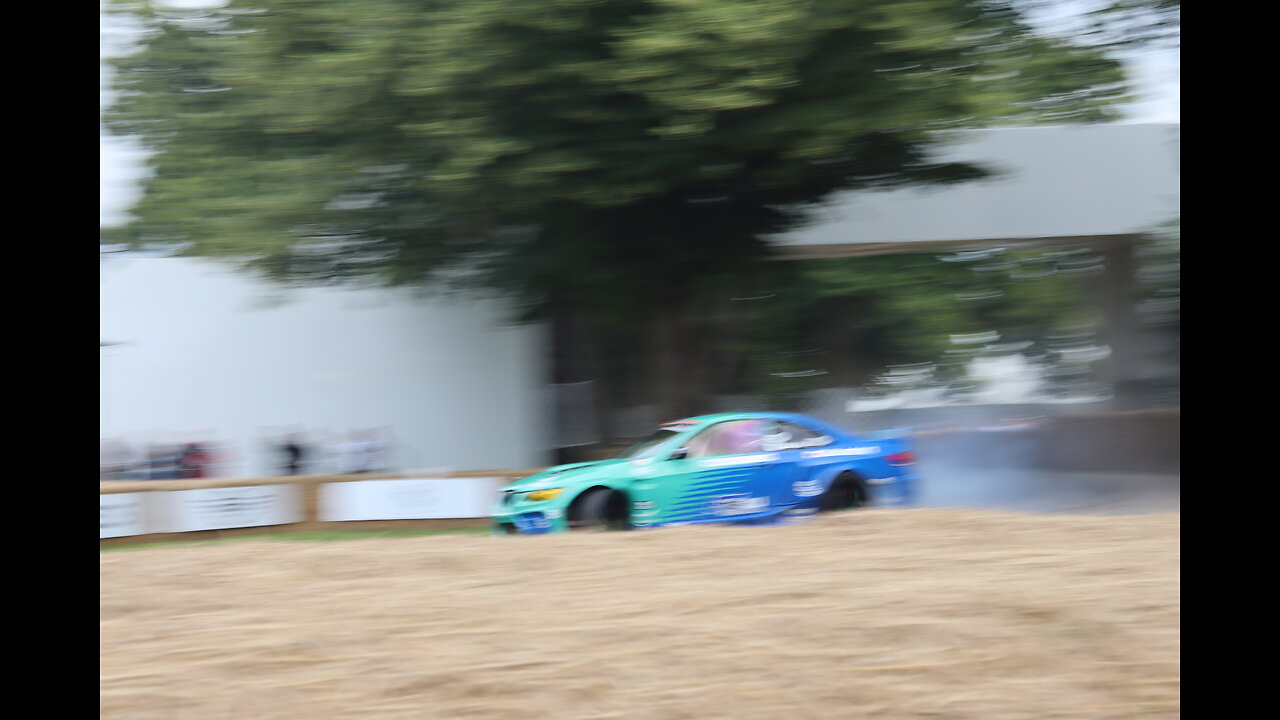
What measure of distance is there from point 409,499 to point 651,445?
3.33 m

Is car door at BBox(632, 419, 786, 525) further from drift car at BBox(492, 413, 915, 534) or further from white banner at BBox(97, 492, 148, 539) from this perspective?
white banner at BBox(97, 492, 148, 539)

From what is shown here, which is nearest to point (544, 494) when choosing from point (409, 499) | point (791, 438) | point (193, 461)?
point (791, 438)

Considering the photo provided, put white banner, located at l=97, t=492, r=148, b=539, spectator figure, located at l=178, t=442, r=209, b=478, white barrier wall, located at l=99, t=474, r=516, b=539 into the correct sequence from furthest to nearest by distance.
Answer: spectator figure, located at l=178, t=442, r=209, b=478, white barrier wall, located at l=99, t=474, r=516, b=539, white banner, located at l=97, t=492, r=148, b=539

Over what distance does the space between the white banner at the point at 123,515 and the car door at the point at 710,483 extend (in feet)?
16.4

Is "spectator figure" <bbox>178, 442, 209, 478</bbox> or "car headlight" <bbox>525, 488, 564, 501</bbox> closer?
"car headlight" <bbox>525, 488, 564, 501</bbox>

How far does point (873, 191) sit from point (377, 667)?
8.83 m

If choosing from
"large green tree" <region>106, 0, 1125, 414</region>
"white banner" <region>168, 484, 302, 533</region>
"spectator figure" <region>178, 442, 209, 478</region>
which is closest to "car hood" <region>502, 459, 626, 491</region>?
"large green tree" <region>106, 0, 1125, 414</region>

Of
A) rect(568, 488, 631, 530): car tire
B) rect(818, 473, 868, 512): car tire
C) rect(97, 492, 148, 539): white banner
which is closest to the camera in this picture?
rect(568, 488, 631, 530): car tire

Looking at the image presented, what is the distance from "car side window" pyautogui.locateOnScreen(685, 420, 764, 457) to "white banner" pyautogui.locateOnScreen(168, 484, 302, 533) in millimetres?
4520

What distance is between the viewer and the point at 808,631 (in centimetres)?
373

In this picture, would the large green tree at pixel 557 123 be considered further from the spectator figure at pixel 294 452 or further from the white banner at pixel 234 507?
the spectator figure at pixel 294 452

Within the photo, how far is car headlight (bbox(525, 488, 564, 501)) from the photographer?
9.21m

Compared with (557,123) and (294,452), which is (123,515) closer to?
(294,452)

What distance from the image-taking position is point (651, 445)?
31.7ft
